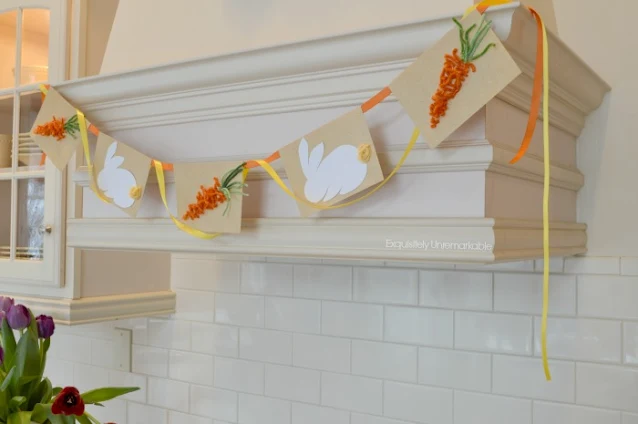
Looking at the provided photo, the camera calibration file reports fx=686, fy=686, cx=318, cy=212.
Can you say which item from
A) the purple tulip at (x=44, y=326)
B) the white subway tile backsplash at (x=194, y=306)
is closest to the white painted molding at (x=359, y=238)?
the purple tulip at (x=44, y=326)

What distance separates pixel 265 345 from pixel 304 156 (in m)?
0.70

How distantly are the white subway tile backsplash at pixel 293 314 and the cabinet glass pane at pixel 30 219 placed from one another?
54cm

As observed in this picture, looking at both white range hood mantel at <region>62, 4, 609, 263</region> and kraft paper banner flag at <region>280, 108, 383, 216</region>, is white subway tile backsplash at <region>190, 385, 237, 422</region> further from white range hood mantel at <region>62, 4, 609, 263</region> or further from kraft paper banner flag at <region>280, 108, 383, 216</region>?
kraft paper banner flag at <region>280, 108, 383, 216</region>

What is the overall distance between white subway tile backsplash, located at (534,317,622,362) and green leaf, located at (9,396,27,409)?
39.7 inches

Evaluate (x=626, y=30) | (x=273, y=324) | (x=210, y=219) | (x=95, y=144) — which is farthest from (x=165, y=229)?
(x=626, y=30)

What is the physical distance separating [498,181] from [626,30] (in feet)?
1.56

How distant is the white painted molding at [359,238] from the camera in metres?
0.86

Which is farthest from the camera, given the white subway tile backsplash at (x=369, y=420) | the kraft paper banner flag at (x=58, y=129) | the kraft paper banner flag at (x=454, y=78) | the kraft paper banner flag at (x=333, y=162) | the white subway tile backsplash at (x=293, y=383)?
the white subway tile backsplash at (x=293, y=383)

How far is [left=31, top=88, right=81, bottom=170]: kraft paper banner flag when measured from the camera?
4.09 ft

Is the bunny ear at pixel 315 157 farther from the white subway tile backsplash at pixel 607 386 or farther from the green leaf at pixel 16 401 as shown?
the green leaf at pixel 16 401

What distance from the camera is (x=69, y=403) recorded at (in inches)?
51.3

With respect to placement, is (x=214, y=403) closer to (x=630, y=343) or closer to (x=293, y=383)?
(x=293, y=383)

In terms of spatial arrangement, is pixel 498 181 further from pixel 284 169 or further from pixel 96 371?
pixel 96 371

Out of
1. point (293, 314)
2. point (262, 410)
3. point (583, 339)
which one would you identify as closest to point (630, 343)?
point (583, 339)
